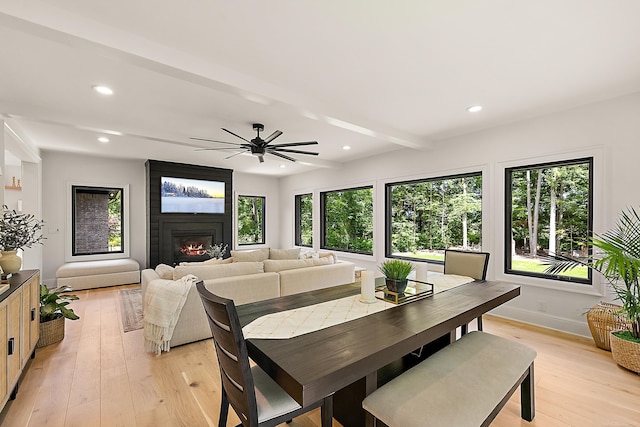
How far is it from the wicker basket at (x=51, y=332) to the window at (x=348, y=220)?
4.72 m

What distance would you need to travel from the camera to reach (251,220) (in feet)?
27.0

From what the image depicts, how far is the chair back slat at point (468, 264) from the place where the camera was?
2883 millimetres

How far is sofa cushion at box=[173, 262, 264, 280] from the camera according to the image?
3157 millimetres

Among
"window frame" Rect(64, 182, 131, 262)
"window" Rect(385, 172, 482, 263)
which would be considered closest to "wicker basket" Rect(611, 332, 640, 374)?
"window" Rect(385, 172, 482, 263)

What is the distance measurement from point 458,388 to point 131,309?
170 inches

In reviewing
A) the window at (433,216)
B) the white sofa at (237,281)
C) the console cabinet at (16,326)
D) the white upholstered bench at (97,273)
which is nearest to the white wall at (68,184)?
the white upholstered bench at (97,273)

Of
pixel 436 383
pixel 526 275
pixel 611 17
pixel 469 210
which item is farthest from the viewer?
pixel 469 210

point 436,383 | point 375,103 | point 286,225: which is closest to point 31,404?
point 436,383

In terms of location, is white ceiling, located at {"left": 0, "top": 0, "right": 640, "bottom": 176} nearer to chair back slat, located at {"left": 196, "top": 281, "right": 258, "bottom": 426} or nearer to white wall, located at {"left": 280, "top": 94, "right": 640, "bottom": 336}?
white wall, located at {"left": 280, "top": 94, "right": 640, "bottom": 336}

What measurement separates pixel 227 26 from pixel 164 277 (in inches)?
99.4

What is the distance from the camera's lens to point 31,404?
6.88ft

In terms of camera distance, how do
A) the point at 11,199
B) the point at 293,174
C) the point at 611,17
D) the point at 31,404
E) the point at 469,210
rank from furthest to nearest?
the point at 293,174 < the point at 11,199 < the point at 469,210 < the point at 31,404 < the point at 611,17

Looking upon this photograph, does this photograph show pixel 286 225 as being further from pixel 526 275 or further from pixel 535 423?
pixel 535 423

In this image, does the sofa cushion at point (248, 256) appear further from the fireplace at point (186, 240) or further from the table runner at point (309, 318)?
the fireplace at point (186, 240)
